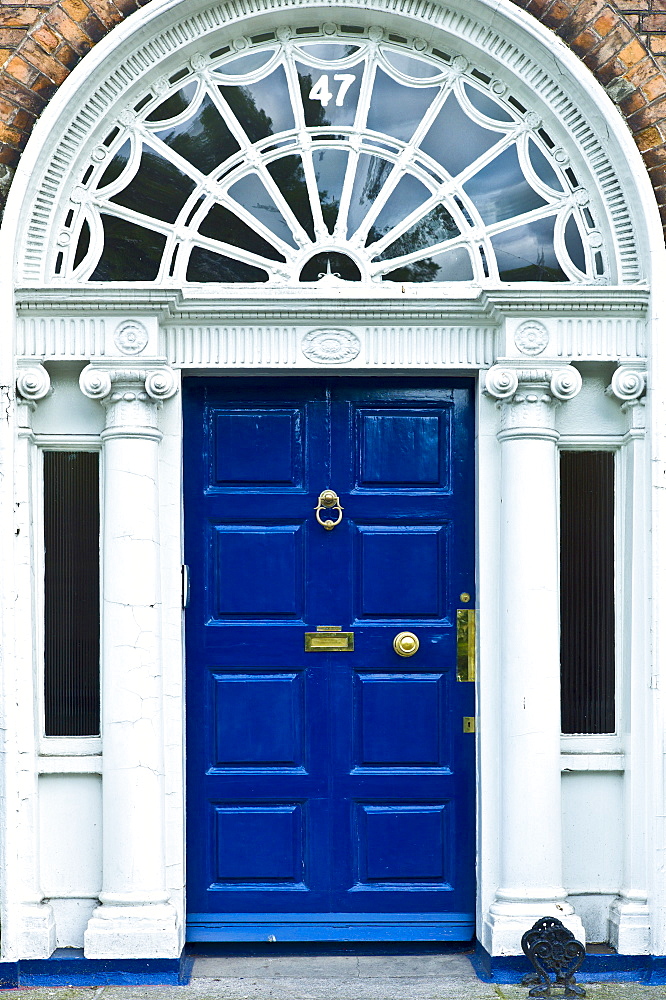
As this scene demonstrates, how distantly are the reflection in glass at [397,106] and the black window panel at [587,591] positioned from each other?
5.33 ft

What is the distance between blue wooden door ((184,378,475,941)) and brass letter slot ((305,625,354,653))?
3cm

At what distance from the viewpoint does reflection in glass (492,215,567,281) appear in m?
4.68

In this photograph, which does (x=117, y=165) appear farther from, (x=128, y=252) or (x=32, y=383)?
(x=32, y=383)

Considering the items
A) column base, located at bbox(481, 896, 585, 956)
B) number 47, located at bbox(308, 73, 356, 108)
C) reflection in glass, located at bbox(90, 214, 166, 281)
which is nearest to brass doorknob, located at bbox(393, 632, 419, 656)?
column base, located at bbox(481, 896, 585, 956)

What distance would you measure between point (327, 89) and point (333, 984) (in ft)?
12.7

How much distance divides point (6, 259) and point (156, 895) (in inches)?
109

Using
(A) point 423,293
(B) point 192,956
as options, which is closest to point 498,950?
(B) point 192,956

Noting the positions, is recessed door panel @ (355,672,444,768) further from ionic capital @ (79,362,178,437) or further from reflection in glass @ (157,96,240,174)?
reflection in glass @ (157,96,240,174)

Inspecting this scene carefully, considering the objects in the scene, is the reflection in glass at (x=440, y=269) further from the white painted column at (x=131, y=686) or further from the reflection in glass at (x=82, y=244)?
the reflection in glass at (x=82, y=244)

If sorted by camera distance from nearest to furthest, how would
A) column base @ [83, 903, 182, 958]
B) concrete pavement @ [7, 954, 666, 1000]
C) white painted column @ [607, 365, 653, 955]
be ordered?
concrete pavement @ [7, 954, 666, 1000]
column base @ [83, 903, 182, 958]
white painted column @ [607, 365, 653, 955]

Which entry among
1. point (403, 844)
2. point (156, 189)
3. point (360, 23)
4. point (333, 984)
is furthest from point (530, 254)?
point (333, 984)

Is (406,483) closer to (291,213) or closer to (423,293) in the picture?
(423,293)

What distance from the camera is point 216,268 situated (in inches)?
183

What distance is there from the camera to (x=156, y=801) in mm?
4469
